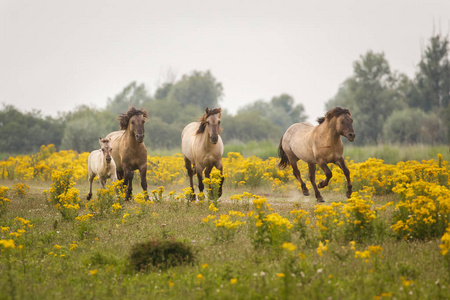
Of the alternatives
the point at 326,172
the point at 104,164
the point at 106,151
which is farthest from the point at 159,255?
the point at 104,164

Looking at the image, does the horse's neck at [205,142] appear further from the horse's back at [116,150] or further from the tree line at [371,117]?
the tree line at [371,117]

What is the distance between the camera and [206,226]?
379 inches

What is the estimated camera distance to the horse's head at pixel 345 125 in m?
12.6

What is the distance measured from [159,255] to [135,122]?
7.08 meters

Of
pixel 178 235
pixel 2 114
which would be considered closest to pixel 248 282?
pixel 178 235

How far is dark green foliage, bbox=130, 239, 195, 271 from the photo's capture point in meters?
6.93

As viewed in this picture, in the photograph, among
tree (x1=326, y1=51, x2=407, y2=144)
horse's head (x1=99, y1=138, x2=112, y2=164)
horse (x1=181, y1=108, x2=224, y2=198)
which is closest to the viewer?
horse (x1=181, y1=108, x2=224, y2=198)

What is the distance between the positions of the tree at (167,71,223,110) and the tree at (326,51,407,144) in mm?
36519

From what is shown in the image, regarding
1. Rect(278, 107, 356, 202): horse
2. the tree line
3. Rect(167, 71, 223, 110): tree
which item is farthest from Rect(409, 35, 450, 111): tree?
Rect(167, 71, 223, 110): tree

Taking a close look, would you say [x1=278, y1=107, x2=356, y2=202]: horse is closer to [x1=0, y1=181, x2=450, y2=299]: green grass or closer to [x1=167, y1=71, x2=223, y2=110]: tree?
[x1=0, y1=181, x2=450, y2=299]: green grass

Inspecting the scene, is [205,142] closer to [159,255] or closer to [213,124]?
[213,124]

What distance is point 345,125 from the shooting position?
1272 centimetres

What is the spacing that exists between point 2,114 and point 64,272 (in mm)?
50596

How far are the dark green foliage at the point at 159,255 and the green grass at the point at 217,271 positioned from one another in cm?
11
